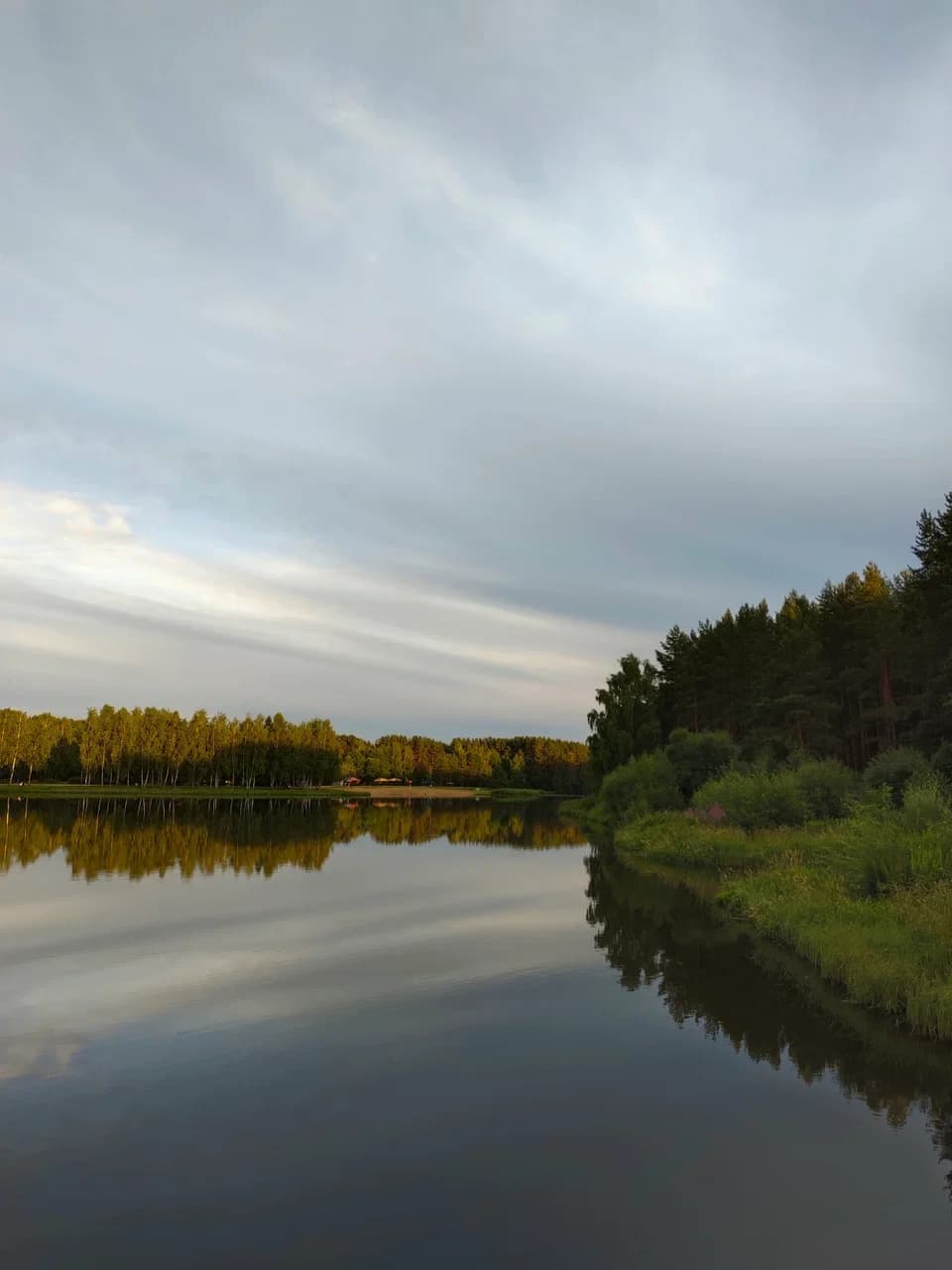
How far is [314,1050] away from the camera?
13.8m

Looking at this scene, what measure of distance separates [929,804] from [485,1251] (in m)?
23.5

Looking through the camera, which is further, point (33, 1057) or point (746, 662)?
point (746, 662)

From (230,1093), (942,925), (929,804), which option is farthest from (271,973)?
(929,804)

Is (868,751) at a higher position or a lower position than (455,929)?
higher

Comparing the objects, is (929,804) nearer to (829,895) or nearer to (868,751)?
(829,895)

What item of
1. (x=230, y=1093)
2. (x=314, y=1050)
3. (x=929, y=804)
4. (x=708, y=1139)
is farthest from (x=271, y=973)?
(x=929, y=804)

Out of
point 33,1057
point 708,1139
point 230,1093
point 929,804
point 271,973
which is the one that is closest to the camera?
point 708,1139

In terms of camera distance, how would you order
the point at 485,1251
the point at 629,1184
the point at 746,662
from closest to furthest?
the point at 485,1251 → the point at 629,1184 → the point at 746,662

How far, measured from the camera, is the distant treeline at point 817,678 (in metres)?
49.6

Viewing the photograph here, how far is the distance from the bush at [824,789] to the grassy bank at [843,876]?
0.33 feet

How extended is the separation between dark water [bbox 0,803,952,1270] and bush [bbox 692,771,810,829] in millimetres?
18992

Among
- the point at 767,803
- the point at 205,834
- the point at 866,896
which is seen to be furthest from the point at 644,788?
the point at 866,896

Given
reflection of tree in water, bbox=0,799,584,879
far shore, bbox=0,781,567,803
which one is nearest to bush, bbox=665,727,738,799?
reflection of tree in water, bbox=0,799,584,879

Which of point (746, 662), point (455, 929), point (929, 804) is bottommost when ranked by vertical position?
point (455, 929)
